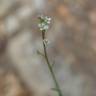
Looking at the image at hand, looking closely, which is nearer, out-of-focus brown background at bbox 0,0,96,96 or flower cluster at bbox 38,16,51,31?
flower cluster at bbox 38,16,51,31

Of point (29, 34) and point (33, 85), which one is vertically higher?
point (29, 34)

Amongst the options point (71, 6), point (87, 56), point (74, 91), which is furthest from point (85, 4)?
point (74, 91)

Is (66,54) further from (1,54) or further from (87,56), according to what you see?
(1,54)

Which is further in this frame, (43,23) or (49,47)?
(49,47)

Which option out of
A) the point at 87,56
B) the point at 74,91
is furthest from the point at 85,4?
the point at 74,91

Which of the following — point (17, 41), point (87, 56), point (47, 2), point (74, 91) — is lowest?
point (74, 91)

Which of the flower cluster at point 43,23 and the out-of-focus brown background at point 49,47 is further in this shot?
the out-of-focus brown background at point 49,47

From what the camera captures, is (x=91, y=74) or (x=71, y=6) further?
(x=71, y=6)
